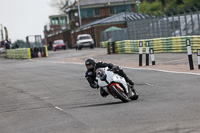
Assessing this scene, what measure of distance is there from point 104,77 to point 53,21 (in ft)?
399

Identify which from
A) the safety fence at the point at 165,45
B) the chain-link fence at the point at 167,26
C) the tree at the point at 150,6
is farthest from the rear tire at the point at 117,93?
the tree at the point at 150,6

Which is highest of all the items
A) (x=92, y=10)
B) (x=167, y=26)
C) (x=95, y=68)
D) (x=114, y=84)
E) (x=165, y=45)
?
(x=92, y=10)

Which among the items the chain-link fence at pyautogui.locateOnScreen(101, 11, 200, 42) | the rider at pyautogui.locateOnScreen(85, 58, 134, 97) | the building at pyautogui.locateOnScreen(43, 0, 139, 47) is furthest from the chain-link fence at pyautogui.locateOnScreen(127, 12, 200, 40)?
the building at pyautogui.locateOnScreen(43, 0, 139, 47)

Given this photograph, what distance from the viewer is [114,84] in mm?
11250

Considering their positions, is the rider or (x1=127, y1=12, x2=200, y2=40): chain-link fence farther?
(x1=127, y1=12, x2=200, y2=40): chain-link fence

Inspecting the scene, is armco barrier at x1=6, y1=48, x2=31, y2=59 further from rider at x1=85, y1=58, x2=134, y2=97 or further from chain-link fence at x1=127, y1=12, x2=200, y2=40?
rider at x1=85, y1=58, x2=134, y2=97

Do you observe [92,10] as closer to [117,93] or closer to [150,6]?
[150,6]

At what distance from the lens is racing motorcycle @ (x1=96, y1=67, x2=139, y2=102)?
1126 centimetres

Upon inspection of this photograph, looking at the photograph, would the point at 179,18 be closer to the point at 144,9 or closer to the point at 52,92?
the point at 52,92

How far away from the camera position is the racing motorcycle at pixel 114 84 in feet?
36.9

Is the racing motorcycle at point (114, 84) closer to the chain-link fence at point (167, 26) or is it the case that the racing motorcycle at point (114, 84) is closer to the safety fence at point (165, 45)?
the safety fence at point (165, 45)

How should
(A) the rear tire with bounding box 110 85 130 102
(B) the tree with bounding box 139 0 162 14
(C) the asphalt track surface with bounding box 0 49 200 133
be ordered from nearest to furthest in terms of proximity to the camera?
(C) the asphalt track surface with bounding box 0 49 200 133
(A) the rear tire with bounding box 110 85 130 102
(B) the tree with bounding box 139 0 162 14

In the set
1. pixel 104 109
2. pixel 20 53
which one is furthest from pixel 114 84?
pixel 20 53

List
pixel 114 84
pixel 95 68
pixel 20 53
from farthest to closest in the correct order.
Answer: pixel 20 53, pixel 95 68, pixel 114 84
